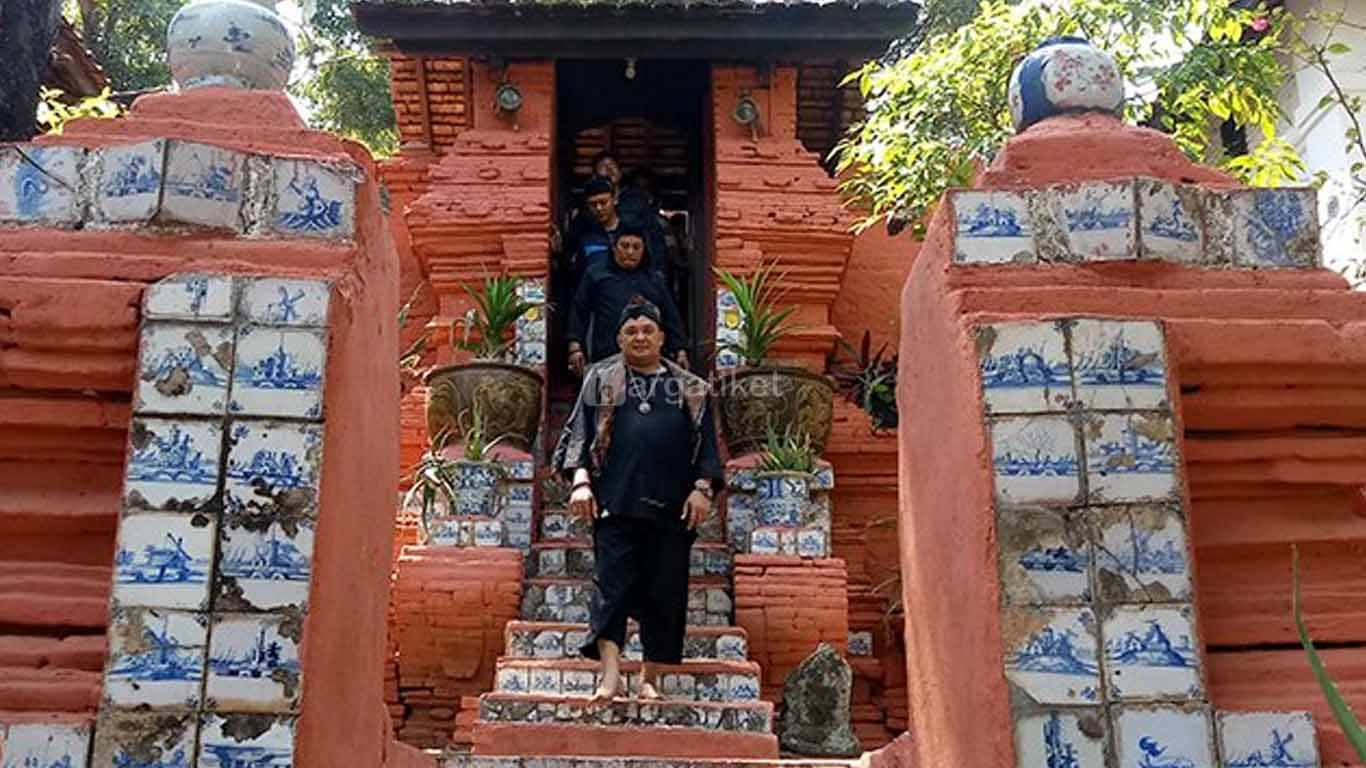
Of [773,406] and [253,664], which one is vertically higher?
[773,406]

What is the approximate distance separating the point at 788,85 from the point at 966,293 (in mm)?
6779

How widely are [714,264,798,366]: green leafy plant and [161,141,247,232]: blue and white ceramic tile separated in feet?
16.6

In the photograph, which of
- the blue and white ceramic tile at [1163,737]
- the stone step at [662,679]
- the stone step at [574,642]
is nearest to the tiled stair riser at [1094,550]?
the blue and white ceramic tile at [1163,737]

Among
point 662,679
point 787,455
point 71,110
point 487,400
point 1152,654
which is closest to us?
point 1152,654

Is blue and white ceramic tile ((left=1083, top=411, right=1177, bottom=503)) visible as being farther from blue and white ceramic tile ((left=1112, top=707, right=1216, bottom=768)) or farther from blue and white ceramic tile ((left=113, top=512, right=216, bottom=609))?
blue and white ceramic tile ((left=113, top=512, right=216, bottom=609))

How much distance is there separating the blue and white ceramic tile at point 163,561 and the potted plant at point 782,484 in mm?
4622

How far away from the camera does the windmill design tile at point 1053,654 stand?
2.98 m

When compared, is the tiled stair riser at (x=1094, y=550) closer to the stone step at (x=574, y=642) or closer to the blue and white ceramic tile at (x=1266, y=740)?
the blue and white ceramic tile at (x=1266, y=740)

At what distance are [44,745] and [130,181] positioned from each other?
1.30 m

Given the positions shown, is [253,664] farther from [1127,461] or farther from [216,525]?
[1127,461]

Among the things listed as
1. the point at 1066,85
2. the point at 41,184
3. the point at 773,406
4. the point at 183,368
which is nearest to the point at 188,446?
the point at 183,368

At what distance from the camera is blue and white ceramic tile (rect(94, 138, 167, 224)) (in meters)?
3.36

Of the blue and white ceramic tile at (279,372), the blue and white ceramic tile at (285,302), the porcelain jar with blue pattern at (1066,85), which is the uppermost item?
the porcelain jar with blue pattern at (1066,85)

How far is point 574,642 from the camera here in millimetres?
6395
